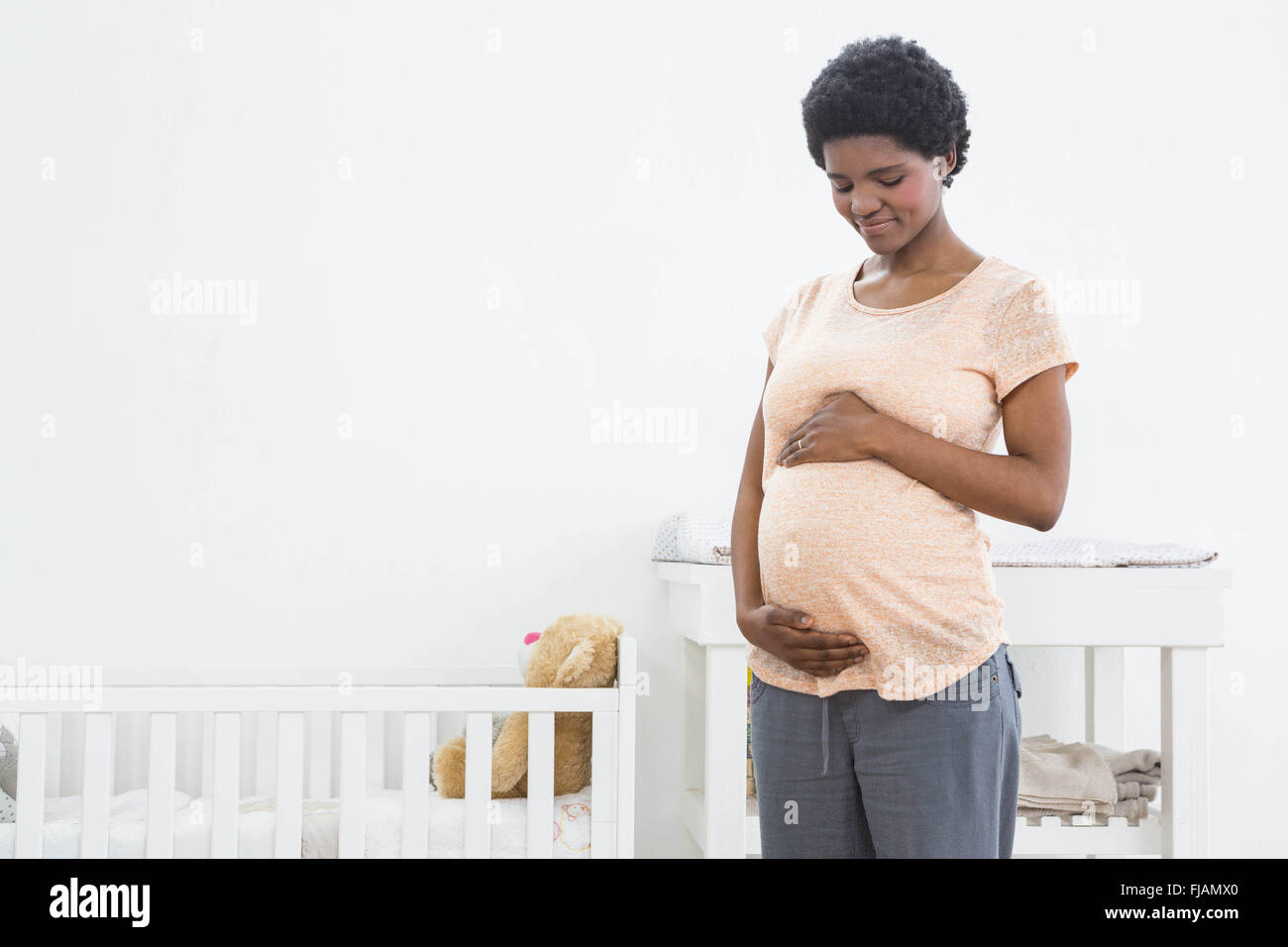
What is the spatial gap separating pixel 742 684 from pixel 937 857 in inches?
25.2

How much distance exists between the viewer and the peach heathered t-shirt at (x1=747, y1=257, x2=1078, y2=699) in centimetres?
85

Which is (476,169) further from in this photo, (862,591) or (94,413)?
(862,591)

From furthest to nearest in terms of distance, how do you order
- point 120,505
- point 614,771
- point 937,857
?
1. point 120,505
2. point 614,771
3. point 937,857

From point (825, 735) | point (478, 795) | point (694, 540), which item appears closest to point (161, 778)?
point (478, 795)

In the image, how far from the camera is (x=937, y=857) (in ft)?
2.64

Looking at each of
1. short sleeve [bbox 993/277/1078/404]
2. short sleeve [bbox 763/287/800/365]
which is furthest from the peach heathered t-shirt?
short sleeve [bbox 763/287/800/365]

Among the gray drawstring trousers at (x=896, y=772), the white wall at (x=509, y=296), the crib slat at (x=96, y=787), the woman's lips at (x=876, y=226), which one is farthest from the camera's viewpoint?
the white wall at (x=509, y=296)

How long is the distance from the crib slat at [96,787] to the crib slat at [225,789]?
12cm

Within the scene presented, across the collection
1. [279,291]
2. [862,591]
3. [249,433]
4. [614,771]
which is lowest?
[614,771]

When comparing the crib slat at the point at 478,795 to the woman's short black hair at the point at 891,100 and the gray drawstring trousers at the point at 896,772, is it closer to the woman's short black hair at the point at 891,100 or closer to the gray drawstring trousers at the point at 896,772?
the gray drawstring trousers at the point at 896,772

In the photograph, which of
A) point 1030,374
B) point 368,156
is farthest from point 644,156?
point 1030,374

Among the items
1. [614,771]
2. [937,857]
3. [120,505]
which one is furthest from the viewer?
[120,505]

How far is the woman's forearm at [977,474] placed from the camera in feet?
2.78

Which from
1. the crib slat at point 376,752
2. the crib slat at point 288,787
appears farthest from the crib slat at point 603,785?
the crib slat at point 376,752
